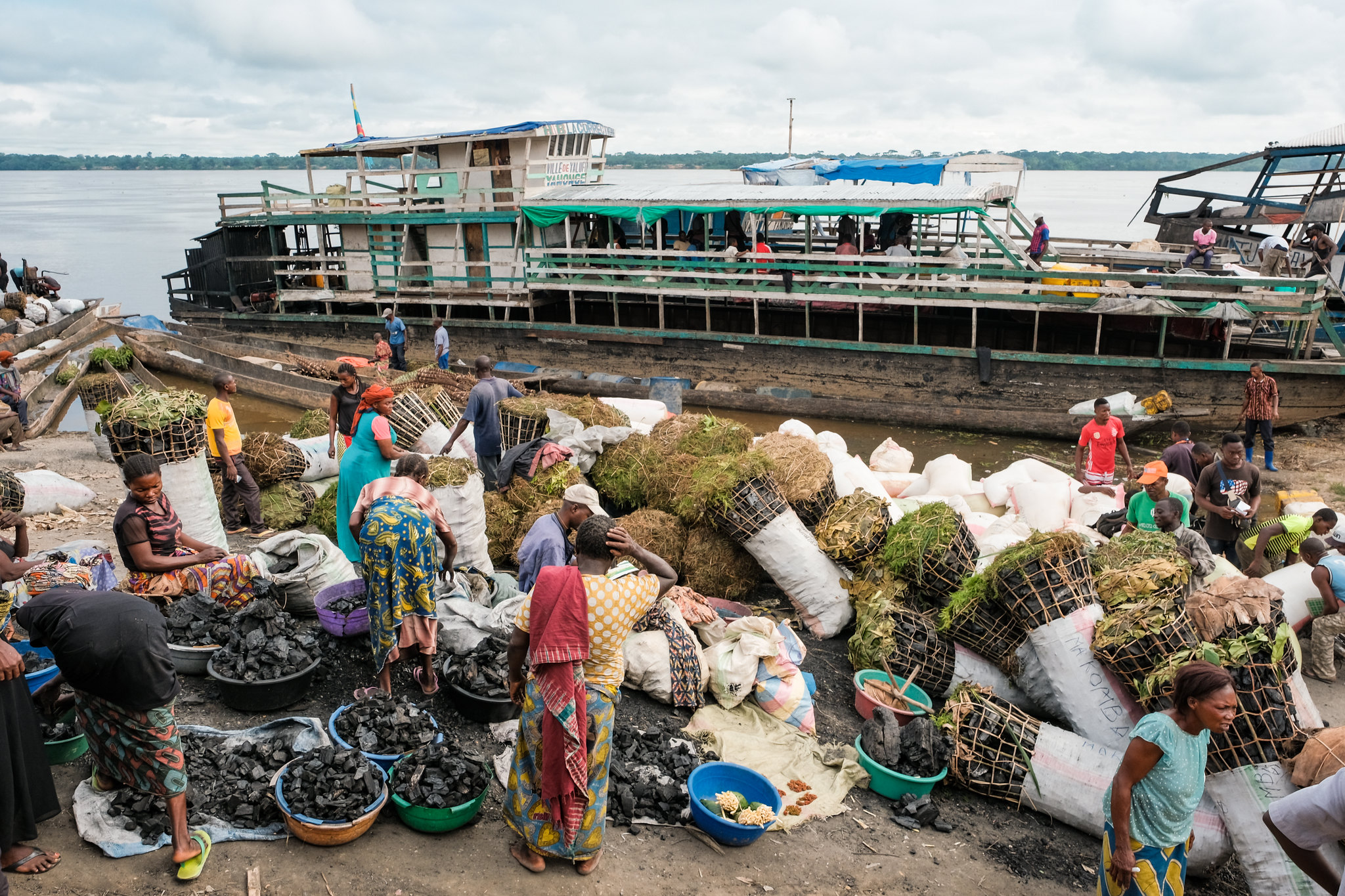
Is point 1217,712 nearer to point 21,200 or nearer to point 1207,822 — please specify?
point 1207,822

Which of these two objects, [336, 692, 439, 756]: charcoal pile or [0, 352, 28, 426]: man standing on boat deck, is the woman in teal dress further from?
[0, 352, 28, 426]: man standing on boat deck

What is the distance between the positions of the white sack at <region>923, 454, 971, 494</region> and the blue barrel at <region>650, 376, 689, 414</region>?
16.2 feet

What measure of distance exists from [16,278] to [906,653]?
26634 millimetres

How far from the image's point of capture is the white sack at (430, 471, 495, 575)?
5945 mm

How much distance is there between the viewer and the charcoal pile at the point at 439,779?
12.2 feet

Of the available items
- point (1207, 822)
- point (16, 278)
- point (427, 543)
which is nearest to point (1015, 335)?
point (1207, 822)

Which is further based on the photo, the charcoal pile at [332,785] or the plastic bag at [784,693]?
the plastic bag at [784,693]

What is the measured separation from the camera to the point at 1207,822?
3881 millimetres

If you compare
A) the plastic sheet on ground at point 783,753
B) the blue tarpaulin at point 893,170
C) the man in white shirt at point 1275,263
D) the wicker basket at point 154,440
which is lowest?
the plastic sheet on ground at point 783,753

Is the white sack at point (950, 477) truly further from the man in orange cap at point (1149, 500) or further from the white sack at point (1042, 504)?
the man in orange cap at point (1149, 500)

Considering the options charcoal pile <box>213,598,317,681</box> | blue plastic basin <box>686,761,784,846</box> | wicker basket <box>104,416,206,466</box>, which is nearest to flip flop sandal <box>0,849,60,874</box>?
charcoal pile <box>213,598,317,681</box>

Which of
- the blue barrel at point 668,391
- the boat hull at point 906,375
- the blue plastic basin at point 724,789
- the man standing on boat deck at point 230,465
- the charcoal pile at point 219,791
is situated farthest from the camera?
the blue barrel at point 668,391

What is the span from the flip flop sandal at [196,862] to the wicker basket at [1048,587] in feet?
13.4

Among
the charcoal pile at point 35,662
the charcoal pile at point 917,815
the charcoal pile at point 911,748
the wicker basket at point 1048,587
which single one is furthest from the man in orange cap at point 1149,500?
the charcoal pile at point 35,662
